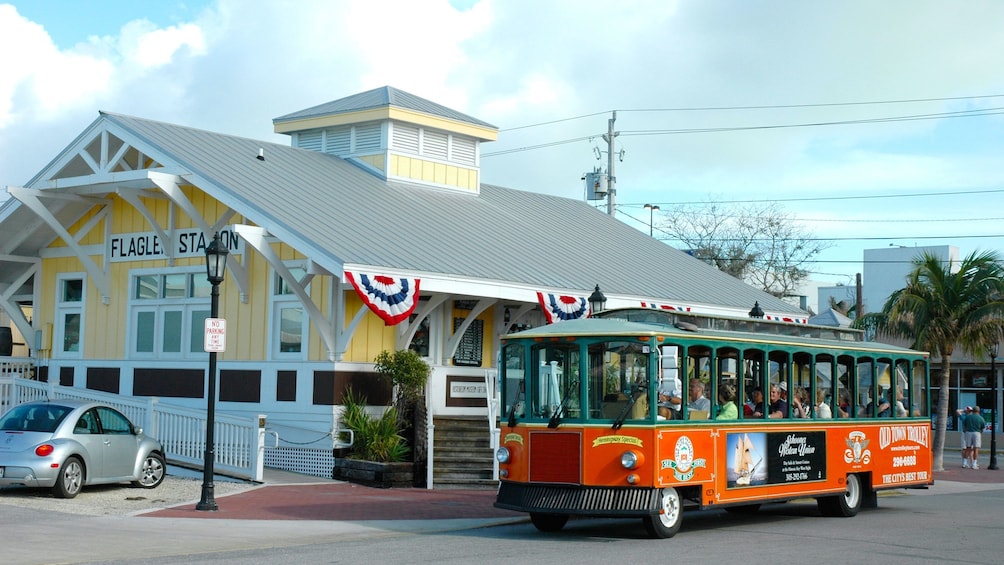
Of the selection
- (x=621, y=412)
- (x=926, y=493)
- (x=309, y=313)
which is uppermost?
(x=309, y=313)

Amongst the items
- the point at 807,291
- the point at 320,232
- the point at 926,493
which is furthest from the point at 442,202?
the point at 807,291

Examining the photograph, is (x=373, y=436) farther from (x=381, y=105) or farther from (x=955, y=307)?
(x=955, y=307)

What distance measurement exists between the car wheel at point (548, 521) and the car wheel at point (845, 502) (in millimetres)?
4540

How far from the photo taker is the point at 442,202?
2709 centimetres

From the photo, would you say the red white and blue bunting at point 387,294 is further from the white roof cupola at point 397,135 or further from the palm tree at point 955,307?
the palm tree at point 955,307

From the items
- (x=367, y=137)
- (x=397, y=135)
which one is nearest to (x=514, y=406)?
(x=397, y=135)

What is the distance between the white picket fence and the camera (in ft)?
65.3

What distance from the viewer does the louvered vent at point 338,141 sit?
28000mm

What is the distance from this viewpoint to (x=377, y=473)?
2050cm

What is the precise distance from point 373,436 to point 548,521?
607 cm

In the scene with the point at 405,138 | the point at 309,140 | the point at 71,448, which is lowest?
the point at 71,448

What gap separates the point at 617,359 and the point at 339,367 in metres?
7.96

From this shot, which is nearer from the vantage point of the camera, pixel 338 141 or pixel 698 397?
pixel 698 397

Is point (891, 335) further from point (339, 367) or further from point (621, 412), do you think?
point (621, 412)
